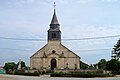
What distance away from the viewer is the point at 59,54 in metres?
79.7

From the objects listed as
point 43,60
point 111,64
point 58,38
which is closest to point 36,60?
point 43,60

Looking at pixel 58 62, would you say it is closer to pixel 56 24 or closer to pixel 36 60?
pixel 36 60

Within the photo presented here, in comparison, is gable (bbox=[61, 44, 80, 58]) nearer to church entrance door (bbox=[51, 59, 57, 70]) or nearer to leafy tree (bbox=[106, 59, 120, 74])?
church entrance door (bbox=[51, 59, 57, 70])

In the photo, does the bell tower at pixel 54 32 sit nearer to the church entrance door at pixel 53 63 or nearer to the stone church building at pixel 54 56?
the stone church building at pixel 54 56

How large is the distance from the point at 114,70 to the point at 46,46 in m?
22.4

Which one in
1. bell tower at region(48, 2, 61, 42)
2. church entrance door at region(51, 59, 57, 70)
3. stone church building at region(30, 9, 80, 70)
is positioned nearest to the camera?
stone church building at region(30, 9, 80, 70)

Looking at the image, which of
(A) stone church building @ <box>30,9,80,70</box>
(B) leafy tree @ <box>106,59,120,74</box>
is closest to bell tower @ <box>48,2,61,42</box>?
(A) stone church building @ <box>30,9,80,70</box>

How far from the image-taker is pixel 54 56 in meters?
79.1

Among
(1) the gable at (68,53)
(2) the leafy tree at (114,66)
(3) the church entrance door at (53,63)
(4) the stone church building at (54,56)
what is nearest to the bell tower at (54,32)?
(4) the stone church building at (54,56)

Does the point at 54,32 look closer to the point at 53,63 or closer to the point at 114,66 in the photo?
the point at 53,63

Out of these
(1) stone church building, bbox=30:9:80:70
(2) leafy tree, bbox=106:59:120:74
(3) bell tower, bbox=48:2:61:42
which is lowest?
(2) leafy tree, bbox=106:59:120:74

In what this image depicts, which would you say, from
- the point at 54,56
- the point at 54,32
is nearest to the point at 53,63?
the point at 54,56

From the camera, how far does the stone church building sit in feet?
258

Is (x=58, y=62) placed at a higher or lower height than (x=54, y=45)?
lower
